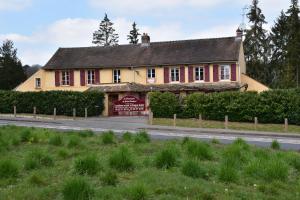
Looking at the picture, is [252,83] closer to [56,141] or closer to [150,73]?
[150,73]

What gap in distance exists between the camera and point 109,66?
171 feet

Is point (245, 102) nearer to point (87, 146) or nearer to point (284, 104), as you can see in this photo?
point (284, 104)

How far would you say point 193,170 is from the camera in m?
7.55

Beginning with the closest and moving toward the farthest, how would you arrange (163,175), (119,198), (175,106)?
1. (119,198)
2. (163,175)
3. (175,106)

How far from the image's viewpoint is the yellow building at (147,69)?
48.0m

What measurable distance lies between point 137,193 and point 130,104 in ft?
117

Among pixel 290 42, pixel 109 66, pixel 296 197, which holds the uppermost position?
pixel 290 42

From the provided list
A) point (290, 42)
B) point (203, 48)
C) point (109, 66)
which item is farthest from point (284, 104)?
point (290, 42)

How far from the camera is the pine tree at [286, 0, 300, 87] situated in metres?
63.2

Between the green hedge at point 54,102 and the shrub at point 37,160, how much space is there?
34091 millimetres

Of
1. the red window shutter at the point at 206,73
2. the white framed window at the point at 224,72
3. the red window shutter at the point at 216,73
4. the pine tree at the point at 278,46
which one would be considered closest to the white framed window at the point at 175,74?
the red window shutter at the point at 206,73

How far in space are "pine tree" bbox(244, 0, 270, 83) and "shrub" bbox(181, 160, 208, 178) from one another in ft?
206

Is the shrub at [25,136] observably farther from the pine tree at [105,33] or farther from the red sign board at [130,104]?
the pine tree at [105,33]

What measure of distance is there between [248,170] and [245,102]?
2747 centimetres
